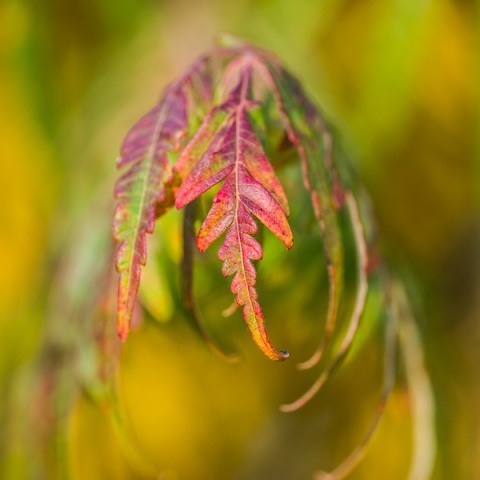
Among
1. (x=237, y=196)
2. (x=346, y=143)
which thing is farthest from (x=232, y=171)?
(x=346, y=143)

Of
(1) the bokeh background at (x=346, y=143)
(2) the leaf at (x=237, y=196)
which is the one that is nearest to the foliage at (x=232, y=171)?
(2) the leaf at (x=237, y=196)

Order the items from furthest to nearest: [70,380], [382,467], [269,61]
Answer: [382,467]
[70,380]
[269,61]

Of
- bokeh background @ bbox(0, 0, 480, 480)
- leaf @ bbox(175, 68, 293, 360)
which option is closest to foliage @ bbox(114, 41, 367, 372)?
leaf @ bbox(175, 68, 293, 360)

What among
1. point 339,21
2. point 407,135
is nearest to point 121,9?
point 339,21

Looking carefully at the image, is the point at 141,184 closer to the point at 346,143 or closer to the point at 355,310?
the point at 355,310

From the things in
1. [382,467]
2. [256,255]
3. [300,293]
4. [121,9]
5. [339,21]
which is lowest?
[382,467]

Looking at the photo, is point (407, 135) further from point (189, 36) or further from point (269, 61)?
point (269, 61)

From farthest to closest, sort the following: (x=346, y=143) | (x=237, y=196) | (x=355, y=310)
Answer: (x=346, y=143) → (x=355, y=310) → (x=237, y=196)
